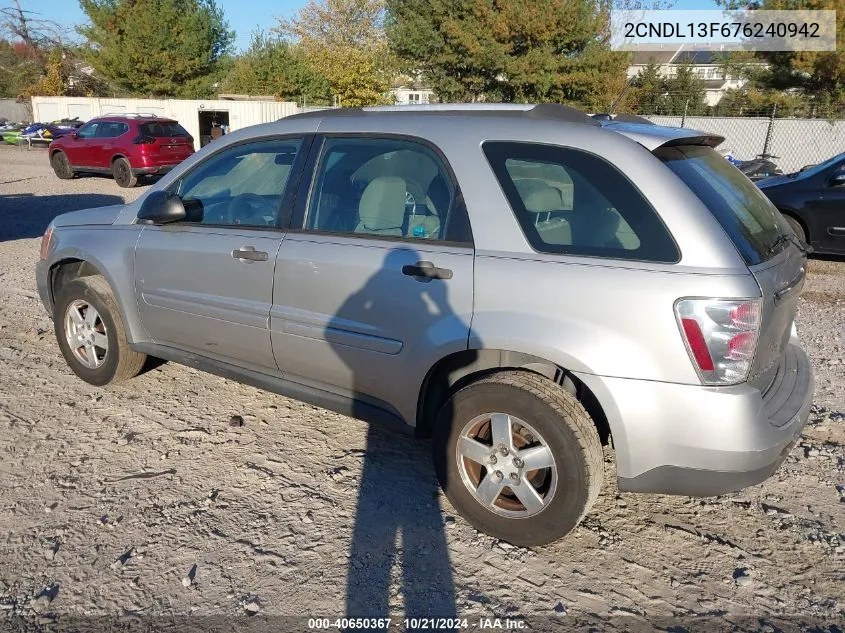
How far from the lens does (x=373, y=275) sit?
3.26 metres

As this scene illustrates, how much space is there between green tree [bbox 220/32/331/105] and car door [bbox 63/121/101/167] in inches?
874

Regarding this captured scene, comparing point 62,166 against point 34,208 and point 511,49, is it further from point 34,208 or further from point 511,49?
point 511,49

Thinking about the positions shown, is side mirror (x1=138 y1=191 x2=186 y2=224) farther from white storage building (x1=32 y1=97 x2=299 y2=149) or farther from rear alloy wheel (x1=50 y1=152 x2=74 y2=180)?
white storage building (x1=32 y1=97 x2=299 y2=149)

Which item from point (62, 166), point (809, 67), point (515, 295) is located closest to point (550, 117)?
point (515, 295)

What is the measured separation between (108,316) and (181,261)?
2.75 feet

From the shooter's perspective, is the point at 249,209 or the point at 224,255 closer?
the point at 224,255

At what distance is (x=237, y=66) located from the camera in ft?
152

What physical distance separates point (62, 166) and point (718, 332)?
65.4 ft

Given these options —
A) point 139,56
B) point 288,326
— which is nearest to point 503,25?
point 139,56

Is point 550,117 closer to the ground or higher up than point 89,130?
closer to the ground

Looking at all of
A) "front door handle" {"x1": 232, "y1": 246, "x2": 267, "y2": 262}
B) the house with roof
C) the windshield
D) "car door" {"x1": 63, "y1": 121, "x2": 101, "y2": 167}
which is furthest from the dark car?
the house with roof

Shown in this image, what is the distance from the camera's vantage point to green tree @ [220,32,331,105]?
134ft

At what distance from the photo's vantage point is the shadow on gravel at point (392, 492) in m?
2.75

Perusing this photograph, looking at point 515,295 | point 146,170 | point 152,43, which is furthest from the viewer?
point 152,43
